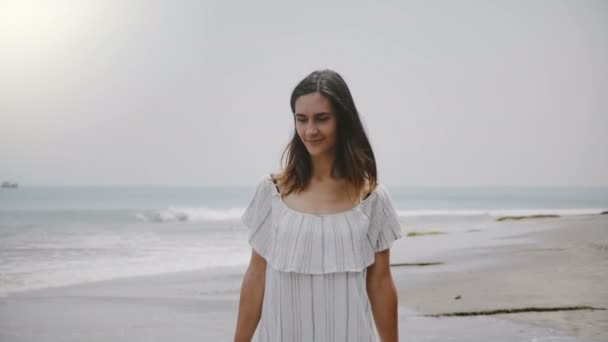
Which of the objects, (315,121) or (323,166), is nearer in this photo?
(315,121)

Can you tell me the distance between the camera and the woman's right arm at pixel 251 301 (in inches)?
90.8

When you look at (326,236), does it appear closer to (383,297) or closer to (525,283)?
(383,297)

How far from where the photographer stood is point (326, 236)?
2225mm

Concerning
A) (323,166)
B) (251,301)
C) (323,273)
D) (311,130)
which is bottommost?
(251,301)

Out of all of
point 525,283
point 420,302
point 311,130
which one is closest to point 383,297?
point 311,130

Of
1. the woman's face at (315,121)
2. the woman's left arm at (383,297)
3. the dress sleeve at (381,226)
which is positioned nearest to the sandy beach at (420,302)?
the woman's left arm at (383,297)

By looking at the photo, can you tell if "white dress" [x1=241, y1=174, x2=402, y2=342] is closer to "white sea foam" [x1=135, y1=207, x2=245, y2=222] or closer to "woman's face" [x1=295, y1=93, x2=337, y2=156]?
"woman's face" [x1=295, y1=93, x2=337, y2=156]

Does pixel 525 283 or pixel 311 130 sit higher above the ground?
pixel 311 130

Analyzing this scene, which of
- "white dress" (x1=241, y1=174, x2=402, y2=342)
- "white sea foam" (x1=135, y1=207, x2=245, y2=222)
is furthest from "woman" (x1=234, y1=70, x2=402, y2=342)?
"white sea foam" (x1=135, y1=207, x2=245, y2=222)

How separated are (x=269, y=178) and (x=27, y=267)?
961cm

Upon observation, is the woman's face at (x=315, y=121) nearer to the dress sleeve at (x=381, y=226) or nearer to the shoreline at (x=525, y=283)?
the dress sleeve at (x=381, y=226)

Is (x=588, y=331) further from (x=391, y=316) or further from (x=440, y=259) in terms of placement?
(x=440, y=259)

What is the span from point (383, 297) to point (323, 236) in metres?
0.33

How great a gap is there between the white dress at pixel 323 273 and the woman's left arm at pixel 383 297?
1.4 inches
